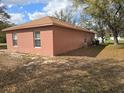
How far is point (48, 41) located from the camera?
16.0m

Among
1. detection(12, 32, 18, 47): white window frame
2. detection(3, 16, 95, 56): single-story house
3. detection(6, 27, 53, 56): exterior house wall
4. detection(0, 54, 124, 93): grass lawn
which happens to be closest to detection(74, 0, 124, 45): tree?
detection(3, 16, 95, 56): single-story house

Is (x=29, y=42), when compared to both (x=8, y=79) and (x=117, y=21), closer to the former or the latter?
(x=8, y=79)

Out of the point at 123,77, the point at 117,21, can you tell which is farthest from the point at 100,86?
the point at 117,21

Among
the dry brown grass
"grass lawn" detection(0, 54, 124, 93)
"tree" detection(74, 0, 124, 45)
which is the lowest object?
"grass lawn" detection(0, 54, 124, 93)

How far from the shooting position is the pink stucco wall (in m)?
15.9

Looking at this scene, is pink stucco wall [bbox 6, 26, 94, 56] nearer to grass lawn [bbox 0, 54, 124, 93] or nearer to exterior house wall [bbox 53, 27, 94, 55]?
exterior house wall [bbox 53, 27, 94, 55]

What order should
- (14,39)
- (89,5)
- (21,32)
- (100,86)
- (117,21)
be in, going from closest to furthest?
(100,86) < (21,32) < (14,39) < (89,5) < (117,21)

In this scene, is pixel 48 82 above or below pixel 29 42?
below

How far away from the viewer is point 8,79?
8.00 m

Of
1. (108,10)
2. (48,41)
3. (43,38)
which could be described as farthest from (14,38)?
(108,10)

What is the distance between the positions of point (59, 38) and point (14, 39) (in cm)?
616

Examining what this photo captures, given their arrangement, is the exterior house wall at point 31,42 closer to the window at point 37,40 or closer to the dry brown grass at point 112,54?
the window at point 37,40

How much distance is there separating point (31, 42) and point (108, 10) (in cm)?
1080

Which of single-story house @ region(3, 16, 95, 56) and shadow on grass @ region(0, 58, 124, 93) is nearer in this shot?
shadow on grass @ region(0, 58, 124, 93)
